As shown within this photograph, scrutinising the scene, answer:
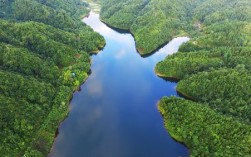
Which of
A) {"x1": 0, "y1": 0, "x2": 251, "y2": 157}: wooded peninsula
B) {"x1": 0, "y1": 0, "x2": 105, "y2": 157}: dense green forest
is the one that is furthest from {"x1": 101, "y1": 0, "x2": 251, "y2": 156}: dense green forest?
{"x1": 0, "y1": 0, "x2": 105, "y2": 157}: dense green forest

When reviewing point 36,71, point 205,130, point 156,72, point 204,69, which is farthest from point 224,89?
point 36,71

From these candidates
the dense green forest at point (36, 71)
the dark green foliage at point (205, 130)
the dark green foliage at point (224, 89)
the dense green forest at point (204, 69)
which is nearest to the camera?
the dark green foliage at point (205, 130)

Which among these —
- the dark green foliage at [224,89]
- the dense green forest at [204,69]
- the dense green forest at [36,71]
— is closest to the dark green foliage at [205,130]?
the dense green forest at [204,69]

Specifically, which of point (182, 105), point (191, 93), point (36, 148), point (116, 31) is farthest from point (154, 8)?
point (36, 148)

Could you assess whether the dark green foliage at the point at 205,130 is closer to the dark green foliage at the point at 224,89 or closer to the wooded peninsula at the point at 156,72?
the wooded peninsula at the point at 156,72

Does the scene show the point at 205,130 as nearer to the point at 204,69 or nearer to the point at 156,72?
the point at 204,69
